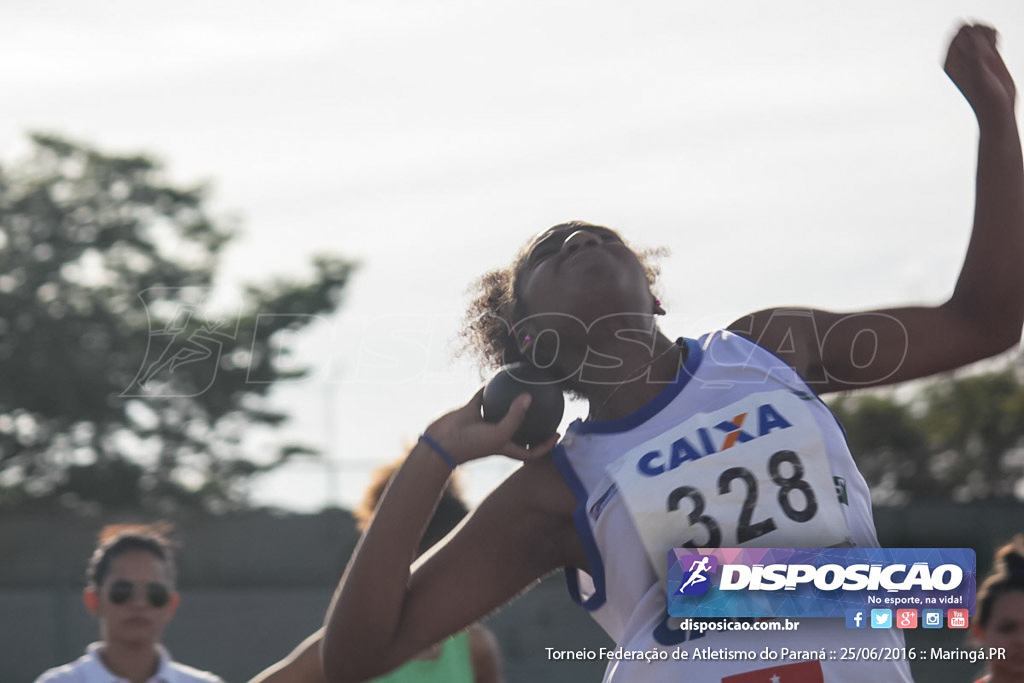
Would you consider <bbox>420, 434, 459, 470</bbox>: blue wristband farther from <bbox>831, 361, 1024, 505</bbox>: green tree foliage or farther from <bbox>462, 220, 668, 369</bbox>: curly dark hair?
Result: <bbox>831, 361, 1024, 505</bbox>: green tree foliage

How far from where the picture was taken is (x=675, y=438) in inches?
94.1

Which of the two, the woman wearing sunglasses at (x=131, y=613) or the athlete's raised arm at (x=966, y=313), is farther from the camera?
the woman wearing sunglasses at (x=131, y=613)

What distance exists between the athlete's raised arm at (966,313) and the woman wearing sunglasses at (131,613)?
239 cm

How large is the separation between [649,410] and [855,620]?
1.84ft

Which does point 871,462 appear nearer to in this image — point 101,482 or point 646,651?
point 101,482

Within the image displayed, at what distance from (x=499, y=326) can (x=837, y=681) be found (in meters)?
1.12

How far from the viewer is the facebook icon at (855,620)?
2.38m

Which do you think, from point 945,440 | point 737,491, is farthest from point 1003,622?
point 945,440

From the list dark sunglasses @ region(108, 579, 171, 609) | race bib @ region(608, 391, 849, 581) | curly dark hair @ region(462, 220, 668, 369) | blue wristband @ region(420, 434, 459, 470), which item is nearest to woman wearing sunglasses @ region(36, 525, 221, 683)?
dark sunglasses @ region(108, 579, 171, 609)

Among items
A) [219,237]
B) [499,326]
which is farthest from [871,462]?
[499,326]

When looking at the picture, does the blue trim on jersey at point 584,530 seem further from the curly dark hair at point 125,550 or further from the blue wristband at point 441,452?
the curly dark hair at point 125,550

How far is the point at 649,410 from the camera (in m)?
2.46

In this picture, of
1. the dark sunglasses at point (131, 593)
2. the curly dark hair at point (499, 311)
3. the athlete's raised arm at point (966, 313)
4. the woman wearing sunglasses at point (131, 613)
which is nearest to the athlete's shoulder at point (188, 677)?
the woman wearing sunglasses at point (131, 613)

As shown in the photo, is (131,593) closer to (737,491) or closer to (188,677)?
(188,677)
